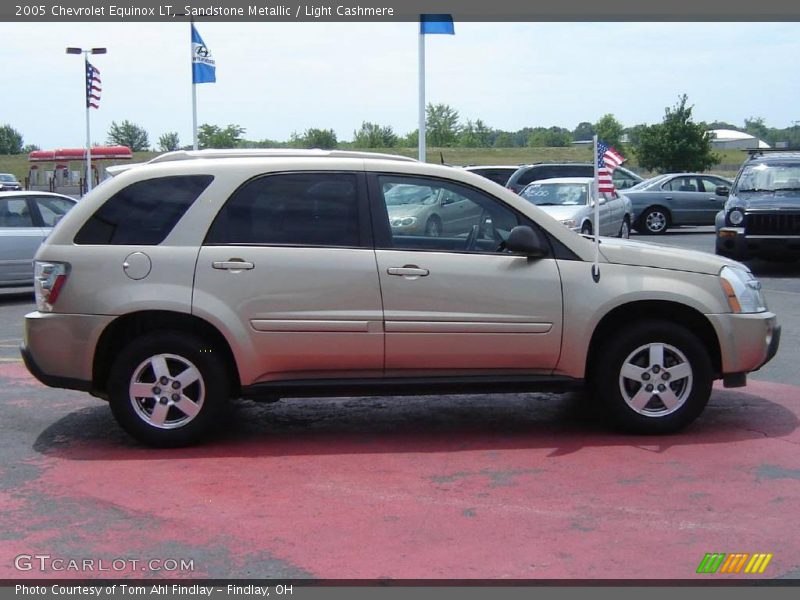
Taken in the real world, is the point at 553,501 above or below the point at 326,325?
below

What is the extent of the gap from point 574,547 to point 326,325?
7.47 feet

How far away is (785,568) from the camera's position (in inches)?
170

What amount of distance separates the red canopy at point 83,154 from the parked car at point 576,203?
104 feet

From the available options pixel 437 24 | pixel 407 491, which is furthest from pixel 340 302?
pixel 437 24

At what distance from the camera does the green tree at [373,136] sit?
86.5 m

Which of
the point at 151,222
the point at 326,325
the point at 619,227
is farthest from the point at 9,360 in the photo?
the point at 619,227

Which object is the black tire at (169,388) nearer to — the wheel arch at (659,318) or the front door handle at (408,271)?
the front door handle at (408,271)

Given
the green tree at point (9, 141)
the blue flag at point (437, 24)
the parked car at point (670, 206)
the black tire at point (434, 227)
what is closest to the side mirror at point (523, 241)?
the black tire at point (434, 227)

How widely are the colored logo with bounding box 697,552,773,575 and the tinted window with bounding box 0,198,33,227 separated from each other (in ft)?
38.5

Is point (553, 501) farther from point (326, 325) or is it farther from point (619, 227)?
point (619, 227)

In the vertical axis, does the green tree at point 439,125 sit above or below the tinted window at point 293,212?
above

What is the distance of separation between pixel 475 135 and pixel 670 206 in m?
90.5

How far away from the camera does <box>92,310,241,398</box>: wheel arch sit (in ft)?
20.3

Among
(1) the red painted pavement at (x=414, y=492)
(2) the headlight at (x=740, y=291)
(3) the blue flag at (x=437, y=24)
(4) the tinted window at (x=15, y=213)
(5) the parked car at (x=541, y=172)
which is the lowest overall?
(1) the red painted pavement at (x=414, y=492)
